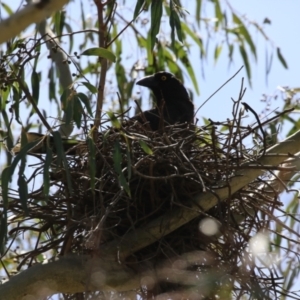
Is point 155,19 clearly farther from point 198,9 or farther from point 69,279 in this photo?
point 198,9

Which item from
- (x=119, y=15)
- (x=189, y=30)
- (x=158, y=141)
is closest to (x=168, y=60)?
(x=189, y=30)

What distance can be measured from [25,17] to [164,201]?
5.54ft

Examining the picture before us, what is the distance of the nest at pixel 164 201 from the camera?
146 inches

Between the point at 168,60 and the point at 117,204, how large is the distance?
3.06m

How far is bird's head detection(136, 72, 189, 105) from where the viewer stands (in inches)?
227

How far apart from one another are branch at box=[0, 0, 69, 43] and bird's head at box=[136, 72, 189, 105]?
339 centimetres

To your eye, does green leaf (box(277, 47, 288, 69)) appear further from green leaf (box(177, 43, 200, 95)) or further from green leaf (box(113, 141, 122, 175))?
green leaf (box(113, 141, 122, 175))

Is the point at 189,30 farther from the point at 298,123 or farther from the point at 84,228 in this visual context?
the point at 84,228

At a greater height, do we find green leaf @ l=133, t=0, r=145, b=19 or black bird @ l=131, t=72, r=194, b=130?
black bird @ l=131, t=72, r=194, b=130

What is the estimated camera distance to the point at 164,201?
3822 millimetres

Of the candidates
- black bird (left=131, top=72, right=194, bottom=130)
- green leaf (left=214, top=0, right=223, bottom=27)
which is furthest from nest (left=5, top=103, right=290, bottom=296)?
green leaf (left=214, top=0, right=223, bottom=27)

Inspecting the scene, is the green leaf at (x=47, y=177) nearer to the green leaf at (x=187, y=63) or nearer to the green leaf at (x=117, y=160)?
the green leaf at (x=117, y=160)

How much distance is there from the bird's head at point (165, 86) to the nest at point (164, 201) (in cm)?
175

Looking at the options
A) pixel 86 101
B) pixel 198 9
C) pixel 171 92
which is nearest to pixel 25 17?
pixel 86 101
